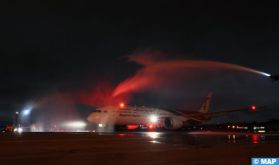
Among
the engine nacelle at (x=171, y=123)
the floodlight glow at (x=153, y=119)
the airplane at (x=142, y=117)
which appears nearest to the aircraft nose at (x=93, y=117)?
the airplane at (x=142, y=117)

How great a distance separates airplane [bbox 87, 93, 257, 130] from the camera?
257 ft

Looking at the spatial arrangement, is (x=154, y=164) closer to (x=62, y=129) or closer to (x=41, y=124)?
(x=62, y=129)

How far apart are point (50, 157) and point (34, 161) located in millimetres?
1594

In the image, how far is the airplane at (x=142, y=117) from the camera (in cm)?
7819

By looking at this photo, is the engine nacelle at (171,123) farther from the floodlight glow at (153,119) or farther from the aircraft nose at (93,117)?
the aircraft nose at (93,117)

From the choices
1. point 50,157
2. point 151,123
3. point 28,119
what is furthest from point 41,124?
point 50,157

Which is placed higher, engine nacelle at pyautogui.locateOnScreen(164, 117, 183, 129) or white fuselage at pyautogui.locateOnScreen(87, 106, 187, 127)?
white fuselage at pyautogui.locateOnScreen(87, 106, 187, 127)

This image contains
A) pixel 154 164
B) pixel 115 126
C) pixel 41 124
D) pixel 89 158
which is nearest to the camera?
pixel 154 164

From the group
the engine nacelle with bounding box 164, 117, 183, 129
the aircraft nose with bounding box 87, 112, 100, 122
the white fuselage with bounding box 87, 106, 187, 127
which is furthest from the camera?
the engine nacelle with bounding box 164, 117, 183, 129

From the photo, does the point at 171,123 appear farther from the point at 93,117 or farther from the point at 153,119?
the point at 93,117

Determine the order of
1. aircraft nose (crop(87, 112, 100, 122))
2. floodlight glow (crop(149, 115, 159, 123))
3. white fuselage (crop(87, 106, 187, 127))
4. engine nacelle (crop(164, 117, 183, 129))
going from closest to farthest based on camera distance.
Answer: aircraft nose (crop(87, 112, 100, 122)) → white fuselage (crop(87, 106, 187, 127)) → floodlight glow (crop(149, 115, 159, 123)) → engine nacelle (crop(164, 117, 183, 129))

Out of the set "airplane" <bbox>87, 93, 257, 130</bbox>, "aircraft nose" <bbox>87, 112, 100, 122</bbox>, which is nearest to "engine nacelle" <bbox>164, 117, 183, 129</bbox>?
"airplane" <bbox>87, 93, 257, 130</bbox>

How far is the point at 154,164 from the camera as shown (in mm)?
16984

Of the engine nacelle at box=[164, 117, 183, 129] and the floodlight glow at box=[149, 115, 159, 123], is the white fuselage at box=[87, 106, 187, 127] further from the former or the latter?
the engine nacelle at box=[164, 117, 183, 129]
